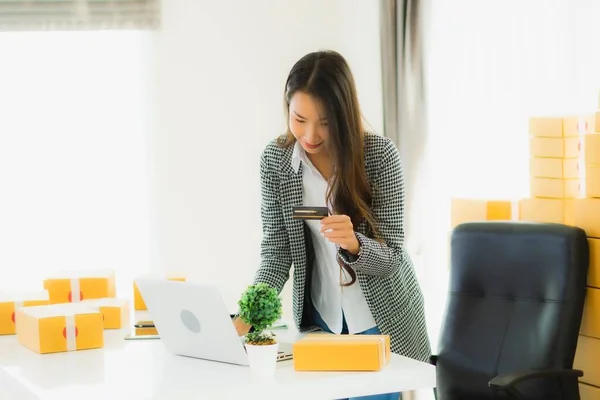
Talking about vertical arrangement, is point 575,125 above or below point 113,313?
above

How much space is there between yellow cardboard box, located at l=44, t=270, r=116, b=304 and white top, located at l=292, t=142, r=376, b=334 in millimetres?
750

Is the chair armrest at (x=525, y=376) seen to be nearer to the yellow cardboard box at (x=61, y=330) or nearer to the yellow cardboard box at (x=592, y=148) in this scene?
the yellow cardboard box at (x=592, y=148)

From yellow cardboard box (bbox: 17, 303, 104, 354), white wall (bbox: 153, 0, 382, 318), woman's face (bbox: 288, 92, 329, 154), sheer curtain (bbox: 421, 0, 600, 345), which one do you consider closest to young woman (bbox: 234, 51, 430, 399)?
woman's face (bbox: 288, 92, 329, 154)

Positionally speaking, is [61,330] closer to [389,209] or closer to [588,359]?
[389,209]

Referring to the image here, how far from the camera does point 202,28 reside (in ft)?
13.5

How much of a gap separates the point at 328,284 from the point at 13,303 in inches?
34.8

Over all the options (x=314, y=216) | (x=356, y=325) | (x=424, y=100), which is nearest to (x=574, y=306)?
(x=356, y=325)

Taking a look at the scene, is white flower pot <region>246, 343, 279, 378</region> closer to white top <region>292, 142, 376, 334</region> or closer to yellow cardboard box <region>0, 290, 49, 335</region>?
white top <region>292, 142, 376, 334</region>

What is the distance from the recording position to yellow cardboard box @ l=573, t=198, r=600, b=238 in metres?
2.41

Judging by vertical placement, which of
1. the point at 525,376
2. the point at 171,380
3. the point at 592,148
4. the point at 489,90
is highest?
the point at 489,90

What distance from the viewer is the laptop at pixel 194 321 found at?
71.6 inches

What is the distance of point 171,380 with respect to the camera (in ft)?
5.76

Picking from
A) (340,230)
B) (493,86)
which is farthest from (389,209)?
(493,86)

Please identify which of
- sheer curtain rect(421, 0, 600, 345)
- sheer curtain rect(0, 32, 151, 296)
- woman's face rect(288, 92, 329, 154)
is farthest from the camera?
sheer curtain rect(0, 32, 151, 296)
